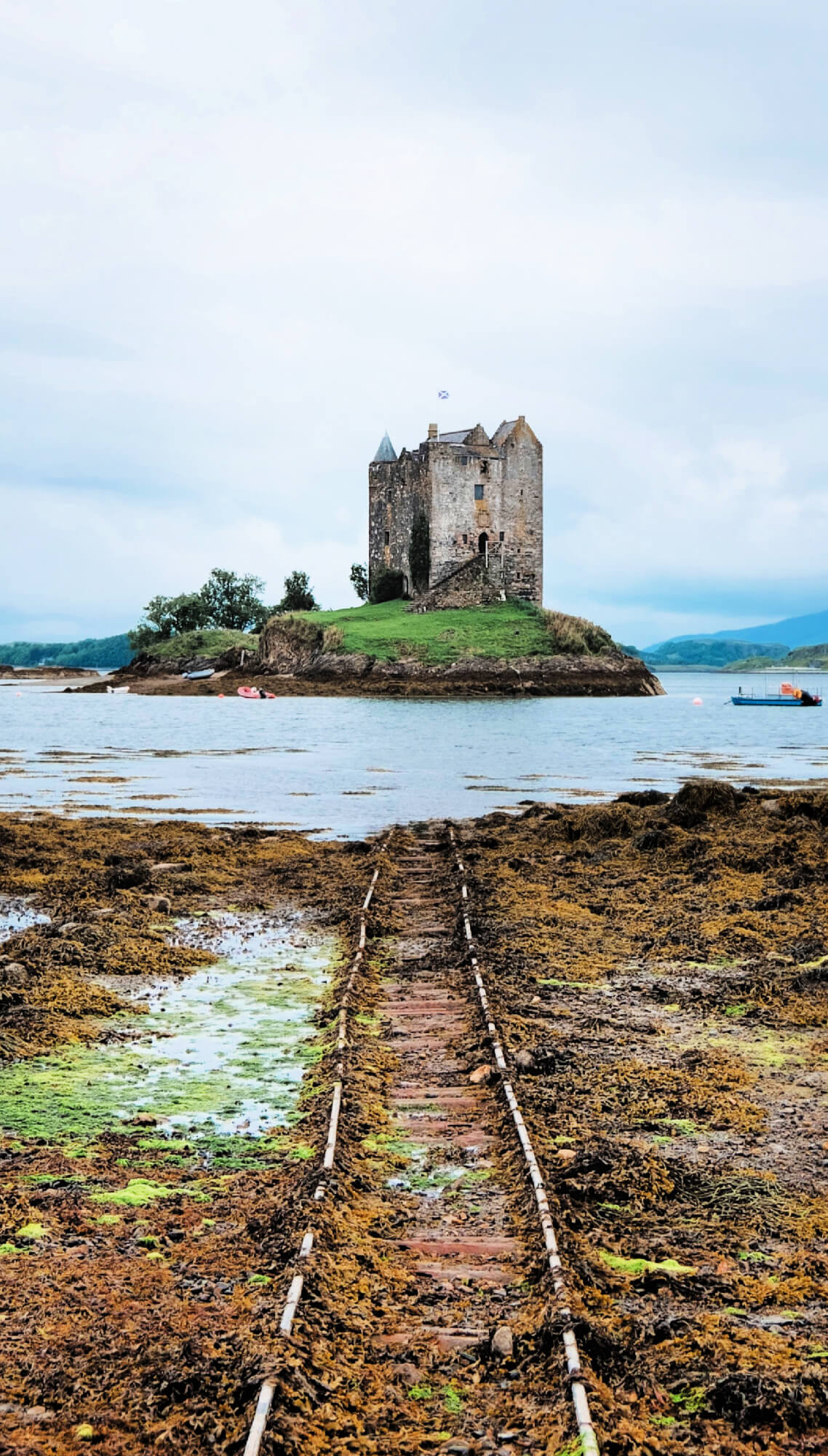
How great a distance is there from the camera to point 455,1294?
5402 mm

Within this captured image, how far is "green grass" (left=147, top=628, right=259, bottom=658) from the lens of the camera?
369 feet

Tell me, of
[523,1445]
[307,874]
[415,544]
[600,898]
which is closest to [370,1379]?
[523,1445]

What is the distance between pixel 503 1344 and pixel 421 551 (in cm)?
9867

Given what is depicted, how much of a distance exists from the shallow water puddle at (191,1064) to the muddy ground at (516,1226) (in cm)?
26

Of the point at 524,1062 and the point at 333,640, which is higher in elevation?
the point at 333,640

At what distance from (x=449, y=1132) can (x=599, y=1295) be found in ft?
6.81

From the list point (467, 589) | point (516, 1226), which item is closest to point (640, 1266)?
point (516, 1226)

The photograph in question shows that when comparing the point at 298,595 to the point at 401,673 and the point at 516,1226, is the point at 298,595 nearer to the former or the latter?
the point at 401,673

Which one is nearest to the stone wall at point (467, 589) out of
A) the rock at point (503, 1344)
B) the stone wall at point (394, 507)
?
the stone wall at point (394, 507)

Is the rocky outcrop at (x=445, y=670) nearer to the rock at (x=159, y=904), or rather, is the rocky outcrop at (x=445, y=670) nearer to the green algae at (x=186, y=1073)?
the rock at (x=159, y=904)

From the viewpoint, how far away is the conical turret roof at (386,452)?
108 meters

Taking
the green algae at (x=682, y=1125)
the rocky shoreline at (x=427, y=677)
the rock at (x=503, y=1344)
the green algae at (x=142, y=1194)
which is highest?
the rocky shoreline at (x=427, y=677)

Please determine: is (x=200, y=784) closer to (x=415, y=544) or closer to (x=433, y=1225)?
(x=433, y=1225)

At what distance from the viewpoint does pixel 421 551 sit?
102 metres
